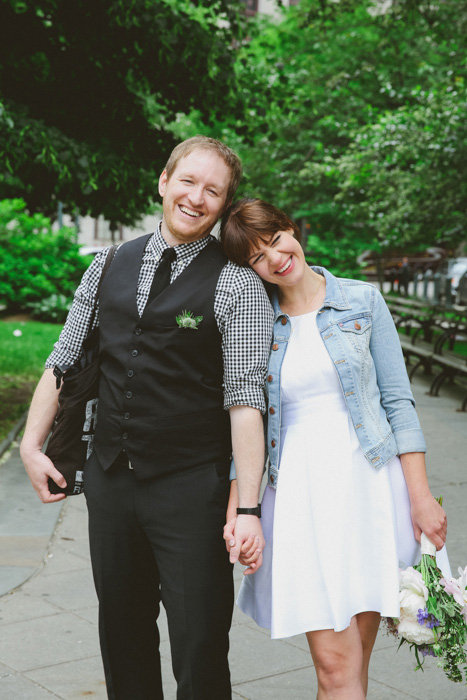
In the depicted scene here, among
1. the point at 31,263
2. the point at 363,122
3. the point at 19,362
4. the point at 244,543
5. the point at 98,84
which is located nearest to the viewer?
the point at 244,543

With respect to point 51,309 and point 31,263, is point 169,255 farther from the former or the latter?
point 31,263

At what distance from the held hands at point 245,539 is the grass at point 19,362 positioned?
6024 mm

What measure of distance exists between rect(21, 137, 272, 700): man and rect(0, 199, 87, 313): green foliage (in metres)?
17.6

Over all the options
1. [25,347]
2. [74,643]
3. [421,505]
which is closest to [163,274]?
[421,505]

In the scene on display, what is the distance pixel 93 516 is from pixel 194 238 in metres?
0.90

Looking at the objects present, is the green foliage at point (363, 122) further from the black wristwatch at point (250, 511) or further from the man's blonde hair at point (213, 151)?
the black wristwatch at point (250, 511)

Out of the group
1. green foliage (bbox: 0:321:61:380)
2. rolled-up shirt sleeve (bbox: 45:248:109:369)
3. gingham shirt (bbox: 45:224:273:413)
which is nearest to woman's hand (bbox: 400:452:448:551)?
gingham shirt (bbox: 45:224:273:413)

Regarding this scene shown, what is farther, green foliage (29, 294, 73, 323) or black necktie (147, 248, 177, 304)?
green foliage (29, 294, 73, 323)

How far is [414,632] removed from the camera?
2.51 meters

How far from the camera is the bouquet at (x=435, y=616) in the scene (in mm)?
2490

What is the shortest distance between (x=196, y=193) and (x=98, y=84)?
6.68m

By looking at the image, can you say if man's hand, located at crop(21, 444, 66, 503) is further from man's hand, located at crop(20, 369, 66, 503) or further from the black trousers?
the black trousers

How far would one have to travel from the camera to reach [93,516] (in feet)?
8.73

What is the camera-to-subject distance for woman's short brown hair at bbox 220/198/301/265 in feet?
8.41
